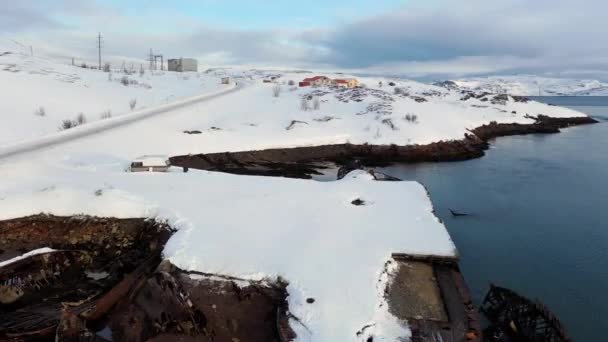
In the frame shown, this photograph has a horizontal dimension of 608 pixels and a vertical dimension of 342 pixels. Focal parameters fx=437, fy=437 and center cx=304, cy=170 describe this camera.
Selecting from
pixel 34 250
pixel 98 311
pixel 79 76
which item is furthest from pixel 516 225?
pixel 79 76

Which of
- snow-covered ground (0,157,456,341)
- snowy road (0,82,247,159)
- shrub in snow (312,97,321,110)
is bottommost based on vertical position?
snow-covered ground (0,157,456,341)

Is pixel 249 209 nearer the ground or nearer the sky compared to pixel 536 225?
nearer the sky

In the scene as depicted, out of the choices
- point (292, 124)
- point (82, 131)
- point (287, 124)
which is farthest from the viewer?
point (287, 124)

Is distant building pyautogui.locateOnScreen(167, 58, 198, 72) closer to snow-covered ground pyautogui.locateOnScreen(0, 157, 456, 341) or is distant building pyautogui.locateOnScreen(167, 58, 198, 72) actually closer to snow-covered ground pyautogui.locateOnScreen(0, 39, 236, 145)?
snow-covered ground pyautogui.locateOnScreen(0, 39, 236, 145)

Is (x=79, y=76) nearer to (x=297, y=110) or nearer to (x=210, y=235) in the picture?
(x=297, y=110)

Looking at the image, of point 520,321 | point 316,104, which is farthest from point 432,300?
point 316,104

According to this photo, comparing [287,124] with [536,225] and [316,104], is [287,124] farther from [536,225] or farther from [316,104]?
[536,225]

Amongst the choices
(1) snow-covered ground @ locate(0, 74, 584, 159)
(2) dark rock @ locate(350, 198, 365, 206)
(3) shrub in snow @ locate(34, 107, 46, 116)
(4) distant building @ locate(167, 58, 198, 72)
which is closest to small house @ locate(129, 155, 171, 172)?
(1) snow-covered ground @ locate(0, 74, 584, 159)
